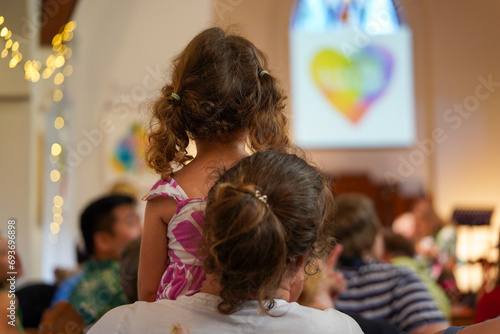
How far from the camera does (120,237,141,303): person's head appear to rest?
1.98 metres

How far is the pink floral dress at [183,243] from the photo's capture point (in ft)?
4.51

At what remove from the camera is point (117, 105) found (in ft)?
20.9

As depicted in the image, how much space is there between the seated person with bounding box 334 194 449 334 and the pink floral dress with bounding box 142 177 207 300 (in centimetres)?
117

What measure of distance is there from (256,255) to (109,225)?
2.12 meters

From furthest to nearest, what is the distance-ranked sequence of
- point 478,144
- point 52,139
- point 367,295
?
point 478,144 → point 52,139 → point 367,295

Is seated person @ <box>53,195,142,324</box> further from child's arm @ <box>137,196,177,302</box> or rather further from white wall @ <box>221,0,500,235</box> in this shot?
white wall @ <box>221,0,500,235</box>

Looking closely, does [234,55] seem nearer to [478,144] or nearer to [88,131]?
[88,131]

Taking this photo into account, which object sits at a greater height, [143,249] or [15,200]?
[143,249]

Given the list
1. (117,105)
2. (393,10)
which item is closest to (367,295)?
(117,105)

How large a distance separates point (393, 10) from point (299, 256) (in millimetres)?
10602

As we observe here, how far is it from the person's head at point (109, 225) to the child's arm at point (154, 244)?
63.8 inches

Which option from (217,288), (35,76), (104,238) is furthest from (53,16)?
(217,288)

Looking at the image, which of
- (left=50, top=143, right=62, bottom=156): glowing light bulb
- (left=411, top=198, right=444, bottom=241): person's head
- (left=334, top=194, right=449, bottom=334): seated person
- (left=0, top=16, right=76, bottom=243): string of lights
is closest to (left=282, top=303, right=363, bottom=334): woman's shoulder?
(left=334, top=194, right=449, bottom=334): seated person

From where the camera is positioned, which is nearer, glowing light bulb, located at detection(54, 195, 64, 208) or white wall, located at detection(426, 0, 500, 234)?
glowing light bulb, located at detection(54, 195, 64, 208)
